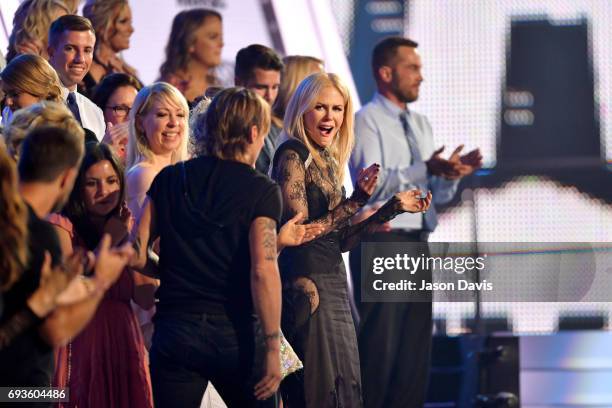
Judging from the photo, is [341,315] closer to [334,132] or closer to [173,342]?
[334,132]

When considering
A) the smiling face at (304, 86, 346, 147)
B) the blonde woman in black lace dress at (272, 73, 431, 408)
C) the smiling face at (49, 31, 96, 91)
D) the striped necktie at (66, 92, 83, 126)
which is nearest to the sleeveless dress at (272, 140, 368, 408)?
the blonde woman in black lace dress at (272, 73, 431, 408)

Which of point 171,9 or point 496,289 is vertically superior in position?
point 171,9

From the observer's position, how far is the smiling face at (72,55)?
177 inches

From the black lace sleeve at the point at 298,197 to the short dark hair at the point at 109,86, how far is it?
95cm

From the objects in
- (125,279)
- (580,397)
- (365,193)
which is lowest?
(580,397)

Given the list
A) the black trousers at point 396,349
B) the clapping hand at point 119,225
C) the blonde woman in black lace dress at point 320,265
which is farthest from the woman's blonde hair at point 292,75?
the clapping hand at point 119,225

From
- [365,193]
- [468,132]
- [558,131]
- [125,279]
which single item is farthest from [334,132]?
[558,131]

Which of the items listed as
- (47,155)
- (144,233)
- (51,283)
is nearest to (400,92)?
(144,233)

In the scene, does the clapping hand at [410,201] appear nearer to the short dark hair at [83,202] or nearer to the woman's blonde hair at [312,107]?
the woman's blonde hair at [312,107]

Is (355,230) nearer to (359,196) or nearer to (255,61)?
(359,196)

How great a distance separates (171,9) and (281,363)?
12.5 ft

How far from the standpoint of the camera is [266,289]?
126 inches

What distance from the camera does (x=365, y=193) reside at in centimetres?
393

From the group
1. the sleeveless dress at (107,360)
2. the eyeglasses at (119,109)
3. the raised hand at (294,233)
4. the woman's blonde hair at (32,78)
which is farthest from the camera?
Answer: the eyeglasses at (119,109)
